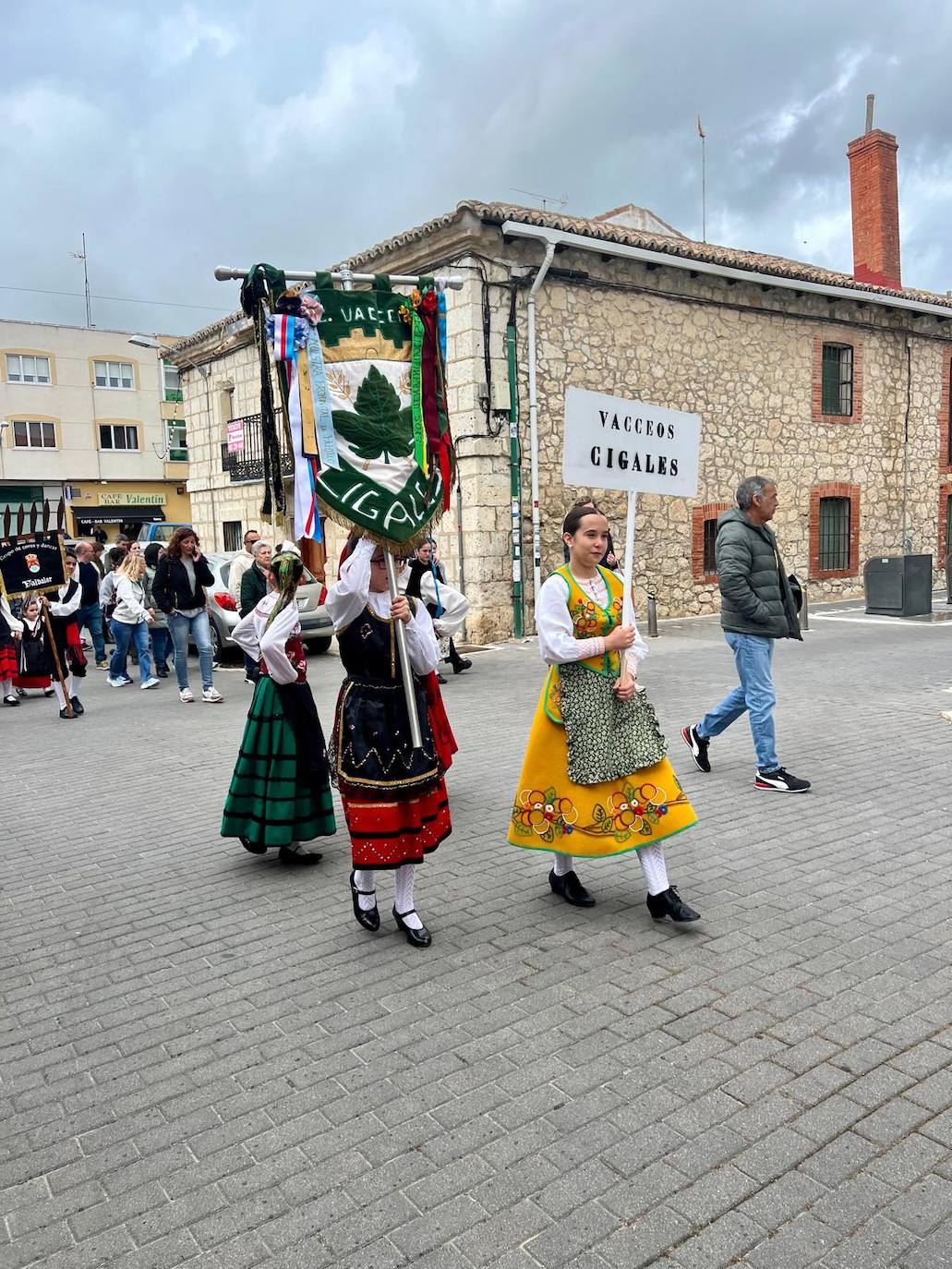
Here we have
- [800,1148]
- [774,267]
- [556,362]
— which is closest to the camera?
[800,1148]

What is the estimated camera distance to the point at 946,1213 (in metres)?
2.29

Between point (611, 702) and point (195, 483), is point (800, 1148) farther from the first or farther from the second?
point (195, 483)

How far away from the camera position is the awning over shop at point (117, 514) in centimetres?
4117

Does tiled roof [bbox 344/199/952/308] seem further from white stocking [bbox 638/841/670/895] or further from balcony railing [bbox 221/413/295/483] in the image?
white stocking [bbox 638/841/670/895]

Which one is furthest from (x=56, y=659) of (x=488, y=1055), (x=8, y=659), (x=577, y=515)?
(x=488, y=1055)

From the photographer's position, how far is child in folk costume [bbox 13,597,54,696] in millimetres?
10508

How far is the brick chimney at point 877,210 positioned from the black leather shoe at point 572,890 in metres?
21.2

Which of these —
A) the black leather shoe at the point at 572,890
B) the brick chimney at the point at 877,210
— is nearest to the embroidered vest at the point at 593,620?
the black leather shoe at the point at 572,890

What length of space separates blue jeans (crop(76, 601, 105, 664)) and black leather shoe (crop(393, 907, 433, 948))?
1073cm

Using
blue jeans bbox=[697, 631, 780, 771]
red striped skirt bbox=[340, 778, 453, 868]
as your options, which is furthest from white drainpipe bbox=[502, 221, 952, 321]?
red striped skirt bbox=[340, 778, 453, 868]

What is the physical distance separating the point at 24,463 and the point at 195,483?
19.7m

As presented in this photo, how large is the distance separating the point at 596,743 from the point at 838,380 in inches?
707

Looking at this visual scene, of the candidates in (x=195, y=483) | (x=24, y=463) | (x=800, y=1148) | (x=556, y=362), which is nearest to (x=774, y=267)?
(x=556, y=362)

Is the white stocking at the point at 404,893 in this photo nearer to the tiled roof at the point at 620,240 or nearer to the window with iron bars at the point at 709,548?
the tiled roof at the point at 620,240
